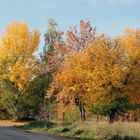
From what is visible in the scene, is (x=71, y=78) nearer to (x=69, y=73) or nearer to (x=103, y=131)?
(x=69, y=73)

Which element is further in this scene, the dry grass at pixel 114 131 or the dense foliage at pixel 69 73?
→ the dense foliage at pixel 69 73

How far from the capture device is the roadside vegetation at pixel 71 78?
43.5 m

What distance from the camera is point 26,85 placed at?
2210 inches

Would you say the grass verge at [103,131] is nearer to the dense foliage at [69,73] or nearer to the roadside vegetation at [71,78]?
the roadside vegetation at [71,78]

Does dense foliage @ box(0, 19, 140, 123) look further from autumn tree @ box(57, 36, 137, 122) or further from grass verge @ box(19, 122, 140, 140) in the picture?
grass verge @ box(19, 122, 140, 140)

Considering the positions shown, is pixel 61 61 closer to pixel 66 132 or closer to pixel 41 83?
pixel 41 83

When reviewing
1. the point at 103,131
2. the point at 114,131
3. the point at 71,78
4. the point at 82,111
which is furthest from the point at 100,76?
the point at 114,131

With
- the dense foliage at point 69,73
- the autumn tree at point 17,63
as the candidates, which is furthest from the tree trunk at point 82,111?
the autumn tree at point 17,63

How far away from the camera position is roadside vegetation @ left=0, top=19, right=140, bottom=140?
143 ft

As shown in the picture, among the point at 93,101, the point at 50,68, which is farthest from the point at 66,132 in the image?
the point at 50,68

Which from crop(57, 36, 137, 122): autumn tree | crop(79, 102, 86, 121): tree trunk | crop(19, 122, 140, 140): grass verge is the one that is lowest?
crop(19, 122, 140, 140): grass verge

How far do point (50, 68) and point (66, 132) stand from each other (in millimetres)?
19350

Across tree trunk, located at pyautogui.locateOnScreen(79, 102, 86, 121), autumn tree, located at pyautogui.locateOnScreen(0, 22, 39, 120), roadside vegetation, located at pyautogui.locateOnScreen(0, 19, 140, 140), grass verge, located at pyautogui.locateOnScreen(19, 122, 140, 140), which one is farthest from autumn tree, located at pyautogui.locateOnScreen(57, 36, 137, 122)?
autumn tree, located at pyautogui.locateOnScreen(0, 22, 39, 120)

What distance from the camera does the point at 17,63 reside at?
181 ft
